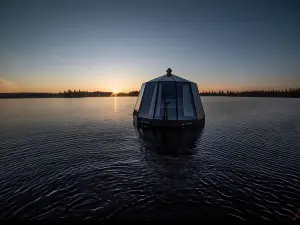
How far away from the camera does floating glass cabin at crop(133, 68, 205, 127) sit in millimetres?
24031

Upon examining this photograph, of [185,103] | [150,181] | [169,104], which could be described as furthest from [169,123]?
[150,181]

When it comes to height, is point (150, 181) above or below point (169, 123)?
below

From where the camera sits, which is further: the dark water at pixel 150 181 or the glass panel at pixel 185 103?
the glass panel at pixel 185 103

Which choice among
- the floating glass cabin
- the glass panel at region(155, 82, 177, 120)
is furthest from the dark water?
the glass panel at region(155, 82, 177, 120)

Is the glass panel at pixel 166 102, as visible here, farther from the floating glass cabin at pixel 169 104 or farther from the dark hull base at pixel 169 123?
the dark hull base at pixel 169 123

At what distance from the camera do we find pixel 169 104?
2508cm

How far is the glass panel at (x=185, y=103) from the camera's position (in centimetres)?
2483

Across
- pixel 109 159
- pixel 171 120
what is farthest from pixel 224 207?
pixel 171 120

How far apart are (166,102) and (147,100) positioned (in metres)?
3.22

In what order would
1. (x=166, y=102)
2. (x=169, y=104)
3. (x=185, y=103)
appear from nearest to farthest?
(x=166, y=102)
(x=169, y=104)
(x=185, y=103)

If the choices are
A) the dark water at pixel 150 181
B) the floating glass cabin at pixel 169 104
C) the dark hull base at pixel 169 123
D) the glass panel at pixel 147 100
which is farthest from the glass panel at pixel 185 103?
the dark water at pixel 150 181

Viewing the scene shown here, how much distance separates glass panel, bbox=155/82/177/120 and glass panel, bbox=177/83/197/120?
76 cm

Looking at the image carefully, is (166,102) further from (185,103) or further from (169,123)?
(169,123)

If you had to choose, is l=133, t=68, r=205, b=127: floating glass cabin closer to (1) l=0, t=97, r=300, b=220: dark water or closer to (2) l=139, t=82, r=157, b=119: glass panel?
(2) l=139, t=82, r=157, b=119: glass panel
